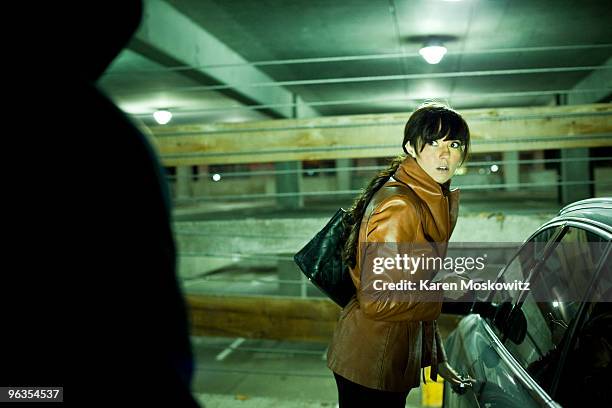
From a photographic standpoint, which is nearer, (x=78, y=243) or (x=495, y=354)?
(x=78, y=243)

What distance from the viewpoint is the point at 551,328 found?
72.1 inches

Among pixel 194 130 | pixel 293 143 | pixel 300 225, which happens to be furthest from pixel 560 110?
pixel 194 130

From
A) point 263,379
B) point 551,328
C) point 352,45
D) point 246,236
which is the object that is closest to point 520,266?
point 551,328

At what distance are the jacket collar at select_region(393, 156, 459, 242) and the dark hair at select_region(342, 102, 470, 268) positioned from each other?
3.4 inches

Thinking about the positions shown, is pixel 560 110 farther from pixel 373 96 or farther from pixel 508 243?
pixel 373 96

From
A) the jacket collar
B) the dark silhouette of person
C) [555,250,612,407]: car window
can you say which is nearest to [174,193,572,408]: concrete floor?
the jacket collar

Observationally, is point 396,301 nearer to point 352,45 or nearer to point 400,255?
point 400,255

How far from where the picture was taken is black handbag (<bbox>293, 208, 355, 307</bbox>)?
2.16m

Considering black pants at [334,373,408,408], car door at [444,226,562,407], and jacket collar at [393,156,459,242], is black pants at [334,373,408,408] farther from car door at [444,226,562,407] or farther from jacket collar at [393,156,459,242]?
jacket collar at [393,156,459,242]

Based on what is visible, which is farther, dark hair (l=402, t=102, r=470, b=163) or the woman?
dark hair (l=402, t=102, r=470, b=163)

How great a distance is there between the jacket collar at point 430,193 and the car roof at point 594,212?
1.43ft

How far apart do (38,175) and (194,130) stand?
397cm

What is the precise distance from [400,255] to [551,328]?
1.83 ft

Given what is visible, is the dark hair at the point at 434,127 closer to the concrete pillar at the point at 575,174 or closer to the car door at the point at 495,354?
the car door at the point at 495,354
